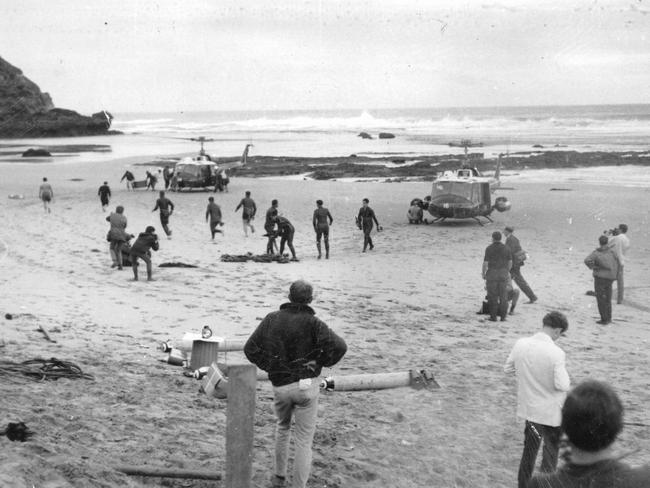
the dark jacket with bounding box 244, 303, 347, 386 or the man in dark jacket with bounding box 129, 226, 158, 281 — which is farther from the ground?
the dark jacket with bounding box 244, 303, 347, 386

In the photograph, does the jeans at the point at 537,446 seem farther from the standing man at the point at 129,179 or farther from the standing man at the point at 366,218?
the standing man at the point at 129,179

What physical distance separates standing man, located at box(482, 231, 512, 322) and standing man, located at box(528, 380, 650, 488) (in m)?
9.25

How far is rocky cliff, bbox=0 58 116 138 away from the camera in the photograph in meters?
Answer: 94.4

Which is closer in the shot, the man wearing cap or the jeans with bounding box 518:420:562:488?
the jeans with bounding box 518:420:562:488

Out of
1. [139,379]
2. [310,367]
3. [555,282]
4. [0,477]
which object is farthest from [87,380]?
[555,282]

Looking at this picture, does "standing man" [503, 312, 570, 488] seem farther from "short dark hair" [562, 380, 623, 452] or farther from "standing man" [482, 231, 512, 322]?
"standing man" [482, 231, 512, 322]

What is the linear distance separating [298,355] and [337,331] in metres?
6.01

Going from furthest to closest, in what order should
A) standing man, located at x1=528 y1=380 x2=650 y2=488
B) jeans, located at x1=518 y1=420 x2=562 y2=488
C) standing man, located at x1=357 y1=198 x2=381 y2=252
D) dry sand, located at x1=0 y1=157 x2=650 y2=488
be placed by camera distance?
standing man, located at x1=357 y1=198 x2=381 y2=252 → dry sand, located at x1=0 y1=157 x2=650 y2=488 → jeans, located at x1=518 y1=420 x2=562 y2=488 → standing man, located at x1=528 y1=380 x2=650 y2=488

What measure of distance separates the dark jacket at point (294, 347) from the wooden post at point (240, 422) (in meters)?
0.63

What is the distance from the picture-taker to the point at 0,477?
516cm

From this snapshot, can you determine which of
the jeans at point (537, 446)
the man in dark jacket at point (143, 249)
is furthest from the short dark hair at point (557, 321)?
the man in dark jacket at point (143, 249)

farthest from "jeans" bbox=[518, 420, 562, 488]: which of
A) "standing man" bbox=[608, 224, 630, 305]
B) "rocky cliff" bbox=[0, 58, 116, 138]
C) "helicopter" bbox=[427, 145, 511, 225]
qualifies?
"rocky cliff" bbox=[0, 58, 116, 138]

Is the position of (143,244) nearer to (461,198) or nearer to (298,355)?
(298,355)

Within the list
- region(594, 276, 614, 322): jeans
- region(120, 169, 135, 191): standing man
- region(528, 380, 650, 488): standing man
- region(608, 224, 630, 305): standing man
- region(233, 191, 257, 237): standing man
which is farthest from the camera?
region(120, 169, 135, 191): standing man
